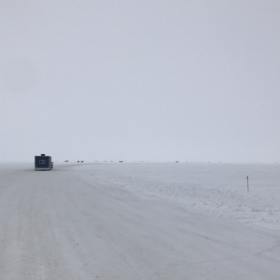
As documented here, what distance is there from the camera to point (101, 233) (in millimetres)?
8219

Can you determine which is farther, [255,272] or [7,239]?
[7,239]

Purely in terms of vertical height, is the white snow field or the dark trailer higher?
the dark trailer

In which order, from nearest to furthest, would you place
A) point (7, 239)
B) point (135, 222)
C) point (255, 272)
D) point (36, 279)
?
point (36, 279) < point (255, 272) < point (7, 239) < point (135, 222)

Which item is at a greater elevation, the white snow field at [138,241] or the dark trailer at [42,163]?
the dark trailer at [42,163]

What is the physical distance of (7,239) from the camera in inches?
290

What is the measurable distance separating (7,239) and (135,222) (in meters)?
4.23

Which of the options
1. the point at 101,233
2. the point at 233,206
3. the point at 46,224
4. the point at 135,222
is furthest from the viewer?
the point at 233,206

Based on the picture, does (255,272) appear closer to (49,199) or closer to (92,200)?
(92,200)

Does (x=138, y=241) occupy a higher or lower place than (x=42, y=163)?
lower

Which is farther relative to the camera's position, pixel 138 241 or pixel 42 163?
pixel 42 163

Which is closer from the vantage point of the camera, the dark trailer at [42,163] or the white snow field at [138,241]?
the white snow field at [138,241]

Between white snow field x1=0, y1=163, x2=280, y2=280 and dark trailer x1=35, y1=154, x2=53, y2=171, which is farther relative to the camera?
dark trailer x1=35, y1=154, x2=53, y2=171

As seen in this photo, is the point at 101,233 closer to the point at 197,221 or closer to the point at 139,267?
the point at 139,267

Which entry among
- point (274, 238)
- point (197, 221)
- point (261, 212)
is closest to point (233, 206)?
point (261, 212)
